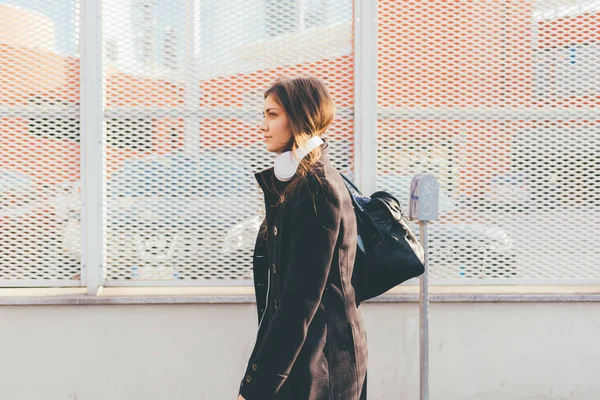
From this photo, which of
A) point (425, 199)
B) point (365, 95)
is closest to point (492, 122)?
point (365, 95)

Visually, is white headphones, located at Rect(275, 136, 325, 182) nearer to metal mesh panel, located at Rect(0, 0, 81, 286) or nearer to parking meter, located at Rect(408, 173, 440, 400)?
Result: parking meter, located at Rect(408, 173, 440, 400)

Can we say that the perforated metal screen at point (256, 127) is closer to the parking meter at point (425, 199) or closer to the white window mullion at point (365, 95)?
the white window mullion at point (365, 95)

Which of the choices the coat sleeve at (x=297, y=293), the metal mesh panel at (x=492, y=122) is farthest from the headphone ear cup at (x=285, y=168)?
the metal mesh panel at (x=492, y=122)

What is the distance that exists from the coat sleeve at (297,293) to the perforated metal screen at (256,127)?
5.84ft

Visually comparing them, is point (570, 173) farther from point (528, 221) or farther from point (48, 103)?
point (48, 103)

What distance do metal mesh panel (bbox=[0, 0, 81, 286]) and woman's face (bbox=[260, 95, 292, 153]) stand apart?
1957mm

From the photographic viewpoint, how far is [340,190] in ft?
7.41

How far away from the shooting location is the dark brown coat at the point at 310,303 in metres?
2.13

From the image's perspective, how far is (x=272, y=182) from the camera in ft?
7.76

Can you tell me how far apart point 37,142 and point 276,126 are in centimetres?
215

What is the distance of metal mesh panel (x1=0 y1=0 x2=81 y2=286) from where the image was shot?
12.6ft

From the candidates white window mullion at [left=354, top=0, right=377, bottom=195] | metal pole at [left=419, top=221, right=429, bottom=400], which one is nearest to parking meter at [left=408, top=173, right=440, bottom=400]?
metal pole at [left=419, top=221, right=429, bottom=400]

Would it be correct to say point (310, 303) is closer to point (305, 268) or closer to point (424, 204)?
point (305, 268)

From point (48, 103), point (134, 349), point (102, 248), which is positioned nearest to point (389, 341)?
point (134, 349)
